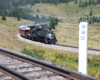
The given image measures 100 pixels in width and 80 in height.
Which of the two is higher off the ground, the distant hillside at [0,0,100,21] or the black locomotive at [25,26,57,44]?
the distant hillside at [0,0,100,21]

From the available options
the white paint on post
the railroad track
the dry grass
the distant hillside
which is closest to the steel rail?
the railroad track

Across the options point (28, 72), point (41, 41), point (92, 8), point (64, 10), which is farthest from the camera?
point (64, 10)

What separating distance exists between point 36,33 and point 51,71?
1893cm

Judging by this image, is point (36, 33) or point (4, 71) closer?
point (4, 71)

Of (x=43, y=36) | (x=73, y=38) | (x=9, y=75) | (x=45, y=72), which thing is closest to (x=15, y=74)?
(x=9, y=75)

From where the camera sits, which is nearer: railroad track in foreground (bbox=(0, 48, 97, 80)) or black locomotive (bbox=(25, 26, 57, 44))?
railroad track in foreground (bbox=(0, 48, 97, 80))

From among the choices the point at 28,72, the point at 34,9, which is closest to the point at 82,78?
the point at 28,72

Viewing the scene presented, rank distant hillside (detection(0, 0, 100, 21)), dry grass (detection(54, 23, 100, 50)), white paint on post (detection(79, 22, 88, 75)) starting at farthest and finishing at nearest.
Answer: distant hillside (detection(0, 0, 100, 21)) < dry grass (detection(54, 23, 100, 50)) < white paint on post (detection(79, 22, 88, 75))

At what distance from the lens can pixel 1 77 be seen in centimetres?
574

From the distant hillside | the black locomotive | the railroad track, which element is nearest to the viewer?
the railroad track

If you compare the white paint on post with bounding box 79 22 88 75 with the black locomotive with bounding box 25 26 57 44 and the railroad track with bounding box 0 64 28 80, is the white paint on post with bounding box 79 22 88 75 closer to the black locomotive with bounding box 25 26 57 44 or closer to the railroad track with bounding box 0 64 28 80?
the railroad track with bounding box 0 64 28 80

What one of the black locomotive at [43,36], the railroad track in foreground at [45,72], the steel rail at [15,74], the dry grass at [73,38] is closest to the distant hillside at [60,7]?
the dry grass at [73,38]

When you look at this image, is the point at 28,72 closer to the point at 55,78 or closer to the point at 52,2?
the point at 55,78

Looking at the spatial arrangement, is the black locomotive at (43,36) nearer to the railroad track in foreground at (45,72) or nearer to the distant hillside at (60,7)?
the railroad track in foreground at (45,72)
